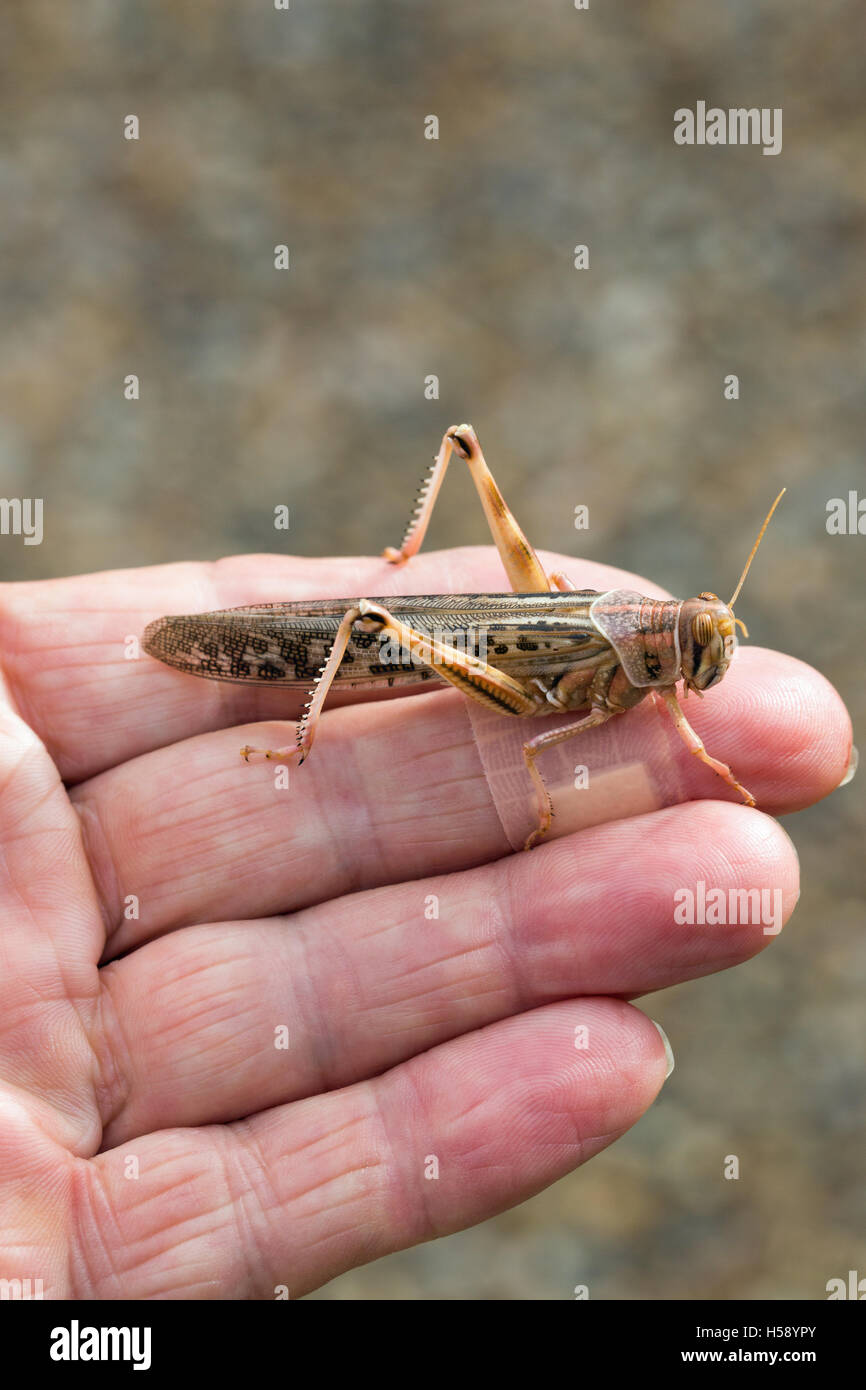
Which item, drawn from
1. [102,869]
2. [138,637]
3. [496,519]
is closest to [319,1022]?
[102,869]

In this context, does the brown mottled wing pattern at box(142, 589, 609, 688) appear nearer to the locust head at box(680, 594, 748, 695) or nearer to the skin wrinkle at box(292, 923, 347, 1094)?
the locust head at box(680, 594, 748, 695)

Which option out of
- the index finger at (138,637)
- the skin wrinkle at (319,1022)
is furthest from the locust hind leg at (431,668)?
the skin wrinkle at (319,1022)

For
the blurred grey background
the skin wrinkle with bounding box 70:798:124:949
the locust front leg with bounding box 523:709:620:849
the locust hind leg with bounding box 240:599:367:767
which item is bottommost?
the skin wrinkle with bounding box 70:798:124:949

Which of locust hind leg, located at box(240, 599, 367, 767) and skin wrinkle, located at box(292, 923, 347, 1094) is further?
locust hind leg, located at box(240, 599, 367, 767)

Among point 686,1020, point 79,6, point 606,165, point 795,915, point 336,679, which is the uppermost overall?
point 79,6

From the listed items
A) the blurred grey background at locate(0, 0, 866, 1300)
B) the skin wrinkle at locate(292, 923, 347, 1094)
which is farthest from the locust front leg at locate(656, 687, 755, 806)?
the blurred grey background at locate(0, 0, 866, 1300)

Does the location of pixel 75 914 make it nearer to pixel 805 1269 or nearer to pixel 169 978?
pixel 169 978

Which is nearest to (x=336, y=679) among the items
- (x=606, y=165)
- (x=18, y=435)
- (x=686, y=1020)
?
(x=686, y=1020)
